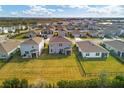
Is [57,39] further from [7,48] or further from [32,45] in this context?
[7,48]

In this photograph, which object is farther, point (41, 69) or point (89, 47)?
point (89, 47)

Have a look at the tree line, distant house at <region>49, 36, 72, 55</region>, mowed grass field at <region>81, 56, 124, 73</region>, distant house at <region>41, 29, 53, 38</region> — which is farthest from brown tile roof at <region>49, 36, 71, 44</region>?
the tree line

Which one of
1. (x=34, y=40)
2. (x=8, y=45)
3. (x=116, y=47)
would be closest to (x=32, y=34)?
(x=34, y=40)

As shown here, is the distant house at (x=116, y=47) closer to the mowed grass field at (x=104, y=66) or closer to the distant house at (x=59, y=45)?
the mowed grass field at (x=104, y=66)

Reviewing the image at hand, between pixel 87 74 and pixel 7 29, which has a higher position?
pixel 7 29

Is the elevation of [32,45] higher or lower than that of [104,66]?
higher
